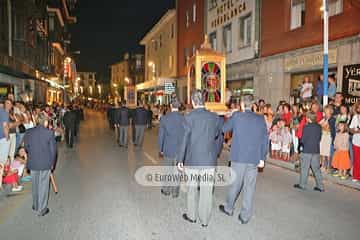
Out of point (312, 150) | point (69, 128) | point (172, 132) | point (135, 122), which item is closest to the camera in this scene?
point (172, 132)

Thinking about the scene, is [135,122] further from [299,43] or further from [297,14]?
[297,14]

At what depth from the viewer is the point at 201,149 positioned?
5234 millimetres

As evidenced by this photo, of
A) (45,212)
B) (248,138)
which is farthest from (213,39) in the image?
(45,212)

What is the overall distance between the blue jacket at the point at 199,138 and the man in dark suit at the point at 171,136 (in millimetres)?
1635

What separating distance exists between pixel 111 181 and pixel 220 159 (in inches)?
177

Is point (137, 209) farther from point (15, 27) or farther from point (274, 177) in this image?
point (15, 27)

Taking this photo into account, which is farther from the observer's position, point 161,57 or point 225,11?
point 161,57

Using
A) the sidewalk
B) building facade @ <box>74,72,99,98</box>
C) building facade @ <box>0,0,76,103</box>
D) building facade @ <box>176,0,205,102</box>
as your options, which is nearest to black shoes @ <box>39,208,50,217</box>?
the sidewalk

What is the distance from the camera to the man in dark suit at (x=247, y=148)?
5.41 metres

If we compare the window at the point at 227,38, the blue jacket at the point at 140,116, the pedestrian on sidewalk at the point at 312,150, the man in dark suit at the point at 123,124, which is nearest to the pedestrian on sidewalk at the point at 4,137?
the pedestrian on sidewalk at the point at 312,150

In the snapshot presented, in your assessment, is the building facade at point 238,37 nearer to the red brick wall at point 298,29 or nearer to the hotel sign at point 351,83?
the red brick wall at point 298,29

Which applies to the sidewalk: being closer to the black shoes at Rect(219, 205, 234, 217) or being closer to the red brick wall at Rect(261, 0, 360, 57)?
the black shoes at Rect(219, 205, 234, 217)

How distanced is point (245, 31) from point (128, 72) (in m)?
71.1

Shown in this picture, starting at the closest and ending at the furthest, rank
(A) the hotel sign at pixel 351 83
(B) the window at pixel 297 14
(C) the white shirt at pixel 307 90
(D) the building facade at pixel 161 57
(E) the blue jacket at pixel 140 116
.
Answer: (A) the hotel sign at pixel 351 83 < (C) the white shirt at pixel 307 90 < (E) the blue jacket at pixel 140 116 < (B) the window at pixel 297 14 < (D) the building facade at pixel 161 57
